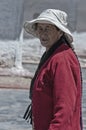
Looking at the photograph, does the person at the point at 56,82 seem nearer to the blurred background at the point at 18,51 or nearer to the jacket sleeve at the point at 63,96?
the jacket sleeve at the point at 63,96

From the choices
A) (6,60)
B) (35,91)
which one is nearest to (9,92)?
(6,60)

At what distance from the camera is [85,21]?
689 inches

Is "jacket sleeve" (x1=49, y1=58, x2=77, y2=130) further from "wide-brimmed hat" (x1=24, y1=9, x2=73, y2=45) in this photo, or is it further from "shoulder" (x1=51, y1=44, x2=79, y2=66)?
"wide-brimmed hat" (x1=24, y1=9, x2=73, y2=45)

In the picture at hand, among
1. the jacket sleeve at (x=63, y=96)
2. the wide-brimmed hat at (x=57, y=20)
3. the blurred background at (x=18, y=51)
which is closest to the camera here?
the jacket sleeve at (x=63, y=96)

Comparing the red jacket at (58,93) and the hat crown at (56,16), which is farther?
the hat crown at (56,16)

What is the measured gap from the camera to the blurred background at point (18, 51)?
7.61 m

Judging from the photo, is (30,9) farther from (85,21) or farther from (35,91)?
(35,91)

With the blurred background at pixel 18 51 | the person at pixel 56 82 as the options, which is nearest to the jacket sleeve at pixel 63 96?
the person at pixel 56 82

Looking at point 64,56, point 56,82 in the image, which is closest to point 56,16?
point 64,56

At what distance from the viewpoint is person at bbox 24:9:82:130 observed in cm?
225

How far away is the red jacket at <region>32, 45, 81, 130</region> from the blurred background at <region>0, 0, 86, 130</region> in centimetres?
379

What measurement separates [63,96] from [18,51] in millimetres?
8784

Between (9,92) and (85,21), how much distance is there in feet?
27.4

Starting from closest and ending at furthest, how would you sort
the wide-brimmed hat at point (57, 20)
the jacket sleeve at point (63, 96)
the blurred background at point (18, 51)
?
the jacket sleeve at point (63, 96)
the wide-brimmed hat at point (57, 20)
the blurred background at point (18, 51)
